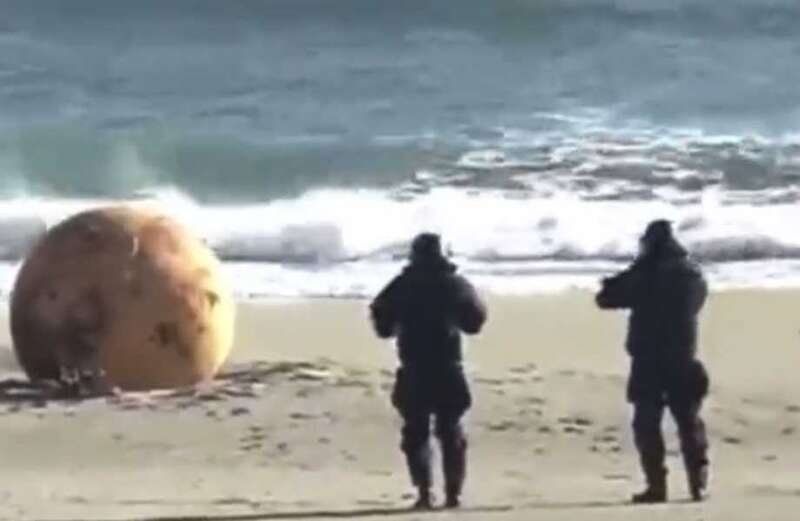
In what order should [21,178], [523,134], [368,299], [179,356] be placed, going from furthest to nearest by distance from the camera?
[523,134]
[21,178]
[368,299]
[179,356]

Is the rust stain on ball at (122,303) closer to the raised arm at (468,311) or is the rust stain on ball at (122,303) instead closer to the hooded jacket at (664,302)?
the raised arm at (468,311)

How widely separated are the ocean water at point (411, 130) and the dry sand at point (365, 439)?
292 centimetres

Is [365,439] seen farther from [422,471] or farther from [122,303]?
[422,471]

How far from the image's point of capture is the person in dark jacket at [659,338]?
36.3 feet

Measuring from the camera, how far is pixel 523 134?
2930 cm

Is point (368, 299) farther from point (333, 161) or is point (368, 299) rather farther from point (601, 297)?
point (333, 161)

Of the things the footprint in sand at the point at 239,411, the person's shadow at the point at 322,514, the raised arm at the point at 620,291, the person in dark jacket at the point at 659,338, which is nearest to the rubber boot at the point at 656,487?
the person in dark jacket at the point at 659,338

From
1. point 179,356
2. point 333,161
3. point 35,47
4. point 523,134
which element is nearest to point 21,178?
point 333,161

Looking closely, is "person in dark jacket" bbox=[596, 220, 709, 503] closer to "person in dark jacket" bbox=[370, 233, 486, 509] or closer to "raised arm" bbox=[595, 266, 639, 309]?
"raised arm" bbox=[595, 266, 639, 309]

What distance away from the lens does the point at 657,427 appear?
1116 centimetres

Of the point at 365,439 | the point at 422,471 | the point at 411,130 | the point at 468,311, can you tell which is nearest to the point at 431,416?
the point at 422,471

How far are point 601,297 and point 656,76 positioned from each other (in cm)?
2261

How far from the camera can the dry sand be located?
11.4 m

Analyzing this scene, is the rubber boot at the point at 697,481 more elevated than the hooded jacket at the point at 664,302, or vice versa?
the hooded jacket at the point at 664,302
